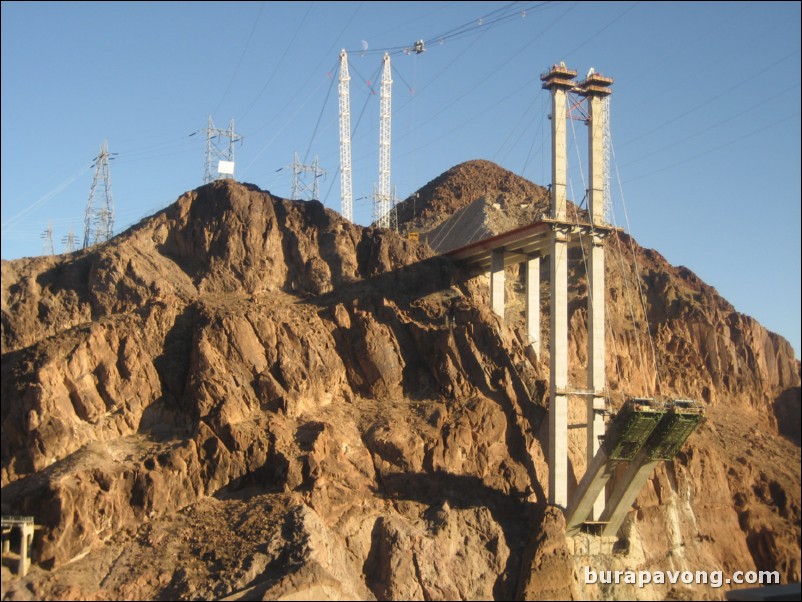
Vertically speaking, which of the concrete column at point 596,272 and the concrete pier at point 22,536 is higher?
the concrete column at point 596,272

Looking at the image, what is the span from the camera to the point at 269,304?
93.6m

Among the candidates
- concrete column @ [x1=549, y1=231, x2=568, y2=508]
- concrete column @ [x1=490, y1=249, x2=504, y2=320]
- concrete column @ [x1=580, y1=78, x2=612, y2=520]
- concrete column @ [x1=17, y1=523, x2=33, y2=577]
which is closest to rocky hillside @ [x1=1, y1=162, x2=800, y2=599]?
concrete column @ [x1=17, y1=523, x2=33, y2=577]

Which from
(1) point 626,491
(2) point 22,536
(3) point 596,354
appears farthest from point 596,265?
(2) point 22,536

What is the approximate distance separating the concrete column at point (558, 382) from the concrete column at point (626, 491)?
307cm

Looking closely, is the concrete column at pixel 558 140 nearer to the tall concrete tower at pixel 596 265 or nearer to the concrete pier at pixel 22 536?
the tall concrete tower at pixel 596 265

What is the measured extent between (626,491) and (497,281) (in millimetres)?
19310

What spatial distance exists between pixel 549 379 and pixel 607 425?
19.0ft

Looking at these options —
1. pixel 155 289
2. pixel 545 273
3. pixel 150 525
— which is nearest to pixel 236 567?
pixel 150 525

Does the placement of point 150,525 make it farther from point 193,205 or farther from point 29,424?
point 193,205

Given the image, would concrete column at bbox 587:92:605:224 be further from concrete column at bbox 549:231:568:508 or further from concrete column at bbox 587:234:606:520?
concrete column at bbox 549:231:568:508

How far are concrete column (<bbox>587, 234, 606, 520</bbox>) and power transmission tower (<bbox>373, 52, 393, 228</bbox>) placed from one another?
3622 cm

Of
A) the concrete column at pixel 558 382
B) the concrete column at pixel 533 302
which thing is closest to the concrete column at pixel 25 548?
the concrete column at pixel 558 382

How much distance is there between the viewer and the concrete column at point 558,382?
3423 inches

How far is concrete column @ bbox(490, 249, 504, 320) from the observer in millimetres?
98438
